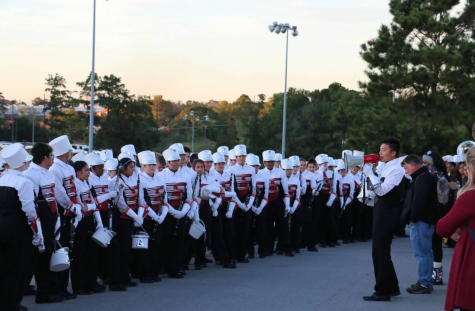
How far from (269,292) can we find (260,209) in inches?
179

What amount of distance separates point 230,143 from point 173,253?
7603cm

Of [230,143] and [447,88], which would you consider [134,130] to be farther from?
[447,88]

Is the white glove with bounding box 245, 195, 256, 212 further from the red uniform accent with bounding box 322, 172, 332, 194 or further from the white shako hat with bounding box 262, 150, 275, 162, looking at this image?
the red uniform accent with bounding box 322, 172, 332, 194

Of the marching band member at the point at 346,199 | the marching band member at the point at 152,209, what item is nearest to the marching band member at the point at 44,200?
Result: the marching band member at the point at 152,209

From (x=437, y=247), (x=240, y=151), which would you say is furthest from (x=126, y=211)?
(x=437, y=247)

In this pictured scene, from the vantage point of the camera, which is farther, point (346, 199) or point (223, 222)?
point (346, 199)

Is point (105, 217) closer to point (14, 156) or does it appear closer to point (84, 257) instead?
point (84, 257)

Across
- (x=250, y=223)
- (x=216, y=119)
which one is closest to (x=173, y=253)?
(x=250, y=223)

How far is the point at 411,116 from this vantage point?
40406 millimetres

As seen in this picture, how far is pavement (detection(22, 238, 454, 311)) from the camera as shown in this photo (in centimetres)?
941

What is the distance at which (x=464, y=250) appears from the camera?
19.8 feet

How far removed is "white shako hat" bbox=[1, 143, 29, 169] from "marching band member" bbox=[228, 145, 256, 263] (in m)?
6.22

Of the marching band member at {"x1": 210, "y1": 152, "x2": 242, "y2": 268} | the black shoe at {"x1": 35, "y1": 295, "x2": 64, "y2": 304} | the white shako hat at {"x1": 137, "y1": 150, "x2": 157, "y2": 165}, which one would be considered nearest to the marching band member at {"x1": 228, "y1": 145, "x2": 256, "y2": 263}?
the marching band member at {"x1": 210, "y1": 152, "x2": 242, "y2": 268}

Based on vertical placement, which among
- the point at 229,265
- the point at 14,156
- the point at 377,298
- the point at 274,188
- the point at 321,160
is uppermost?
Answer: the point at 14,156
